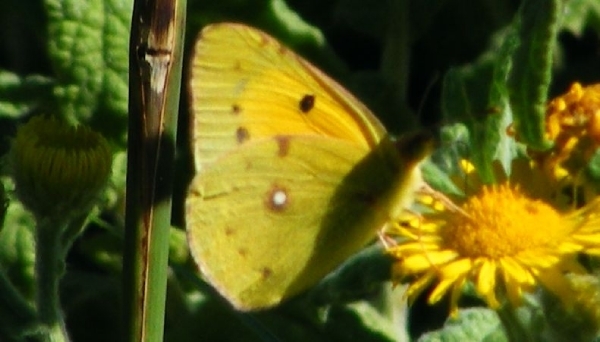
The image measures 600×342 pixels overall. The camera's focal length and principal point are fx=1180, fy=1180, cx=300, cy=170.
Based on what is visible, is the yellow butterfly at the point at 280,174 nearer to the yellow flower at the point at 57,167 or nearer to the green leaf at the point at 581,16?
the yellow flower at the point at 57,167

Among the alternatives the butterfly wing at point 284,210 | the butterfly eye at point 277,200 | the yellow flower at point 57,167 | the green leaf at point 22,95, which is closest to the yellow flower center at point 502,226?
the butterfly wing at point 284,210

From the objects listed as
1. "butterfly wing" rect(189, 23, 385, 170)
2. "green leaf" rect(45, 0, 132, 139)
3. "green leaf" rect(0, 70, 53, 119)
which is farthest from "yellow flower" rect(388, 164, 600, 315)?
"green leaf" rect(0, 70, 53, 119)

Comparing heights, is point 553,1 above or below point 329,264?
above

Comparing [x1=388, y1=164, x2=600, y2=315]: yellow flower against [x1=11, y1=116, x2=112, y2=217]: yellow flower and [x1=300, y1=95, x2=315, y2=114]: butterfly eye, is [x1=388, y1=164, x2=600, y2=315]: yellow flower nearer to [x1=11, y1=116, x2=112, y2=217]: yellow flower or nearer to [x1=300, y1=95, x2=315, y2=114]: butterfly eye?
[x1=300, y1=95, x2=315, y2=114]: butterfly eye

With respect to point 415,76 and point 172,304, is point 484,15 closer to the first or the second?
point 415,76

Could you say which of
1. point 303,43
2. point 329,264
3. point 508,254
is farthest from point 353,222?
point 303,43

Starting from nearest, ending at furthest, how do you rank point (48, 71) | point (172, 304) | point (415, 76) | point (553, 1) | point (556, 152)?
1. point (553, 1)
2. point (556, 152)
3. point (172, 304)
4. point (48, 71)
5. point (415, 76)
